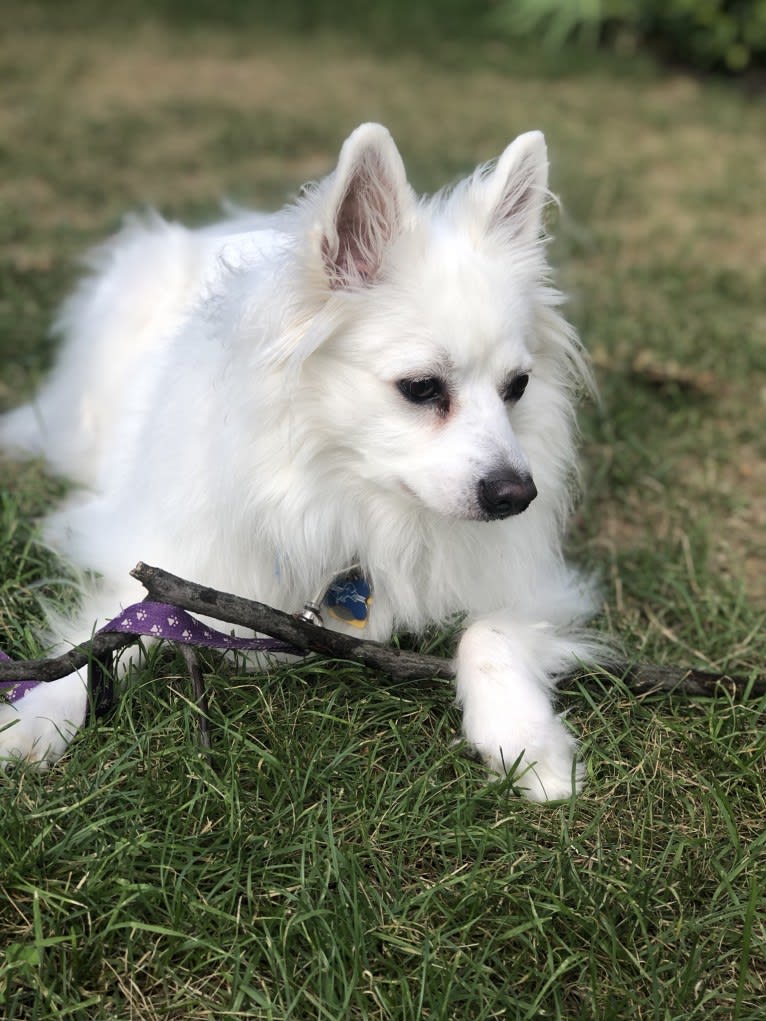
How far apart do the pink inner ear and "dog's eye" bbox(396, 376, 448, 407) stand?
269 millimetres

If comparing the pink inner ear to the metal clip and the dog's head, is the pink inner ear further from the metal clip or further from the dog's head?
the metal clip

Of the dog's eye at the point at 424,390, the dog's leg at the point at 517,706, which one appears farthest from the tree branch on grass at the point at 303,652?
the dog's eye at the point at 424,390

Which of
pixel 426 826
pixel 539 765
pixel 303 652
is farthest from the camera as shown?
pixel 303 652

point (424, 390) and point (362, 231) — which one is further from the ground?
point (362, 231)

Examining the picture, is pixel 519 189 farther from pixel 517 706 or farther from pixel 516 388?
pixel 517 706

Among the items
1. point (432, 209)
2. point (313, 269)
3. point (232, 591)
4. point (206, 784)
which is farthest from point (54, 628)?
point (432, 209)

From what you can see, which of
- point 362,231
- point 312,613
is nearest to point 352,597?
point 312,613

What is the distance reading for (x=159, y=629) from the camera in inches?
97.0

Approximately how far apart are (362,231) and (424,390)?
40 centimetres

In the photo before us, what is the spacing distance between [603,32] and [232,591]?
10.2 meters

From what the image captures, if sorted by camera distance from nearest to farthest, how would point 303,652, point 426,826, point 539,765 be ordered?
1. point 426,826
2. point 539,765
3. point 303,652

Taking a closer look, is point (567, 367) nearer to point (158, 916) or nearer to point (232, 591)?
point (232, 591)

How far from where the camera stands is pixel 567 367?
291cm

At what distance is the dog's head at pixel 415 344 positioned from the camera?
→ 2.45 meters
